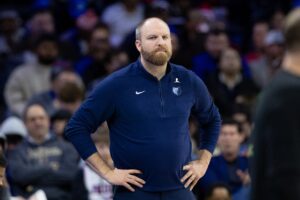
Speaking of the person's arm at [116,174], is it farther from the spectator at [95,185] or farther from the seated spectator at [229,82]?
the seated spectator at [229,82]

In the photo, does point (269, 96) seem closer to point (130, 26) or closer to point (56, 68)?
point (56, 68)

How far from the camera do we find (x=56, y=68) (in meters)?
11.8

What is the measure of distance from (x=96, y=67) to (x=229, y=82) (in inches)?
67.6

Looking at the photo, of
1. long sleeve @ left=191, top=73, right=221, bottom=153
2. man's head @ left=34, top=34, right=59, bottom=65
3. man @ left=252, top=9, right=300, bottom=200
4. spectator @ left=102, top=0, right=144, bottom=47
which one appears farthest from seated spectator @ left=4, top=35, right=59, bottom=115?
man @ left=252, top=9, right=300, bottom=200

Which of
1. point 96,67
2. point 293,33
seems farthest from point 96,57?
point 293,33

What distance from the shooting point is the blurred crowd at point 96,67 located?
9.11 m

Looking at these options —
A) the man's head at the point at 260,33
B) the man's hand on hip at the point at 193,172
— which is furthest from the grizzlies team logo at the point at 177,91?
the man's head at the point at 260,33

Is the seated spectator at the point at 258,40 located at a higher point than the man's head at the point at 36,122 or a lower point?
lower

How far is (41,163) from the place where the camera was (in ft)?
30.2

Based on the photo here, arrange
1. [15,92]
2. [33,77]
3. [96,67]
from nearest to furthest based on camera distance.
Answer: [15,92] < [33,77] < [96,67]

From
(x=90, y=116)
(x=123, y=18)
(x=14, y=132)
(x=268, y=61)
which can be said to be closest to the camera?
(x=90, y=116)

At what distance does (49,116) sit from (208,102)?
14.0 ft

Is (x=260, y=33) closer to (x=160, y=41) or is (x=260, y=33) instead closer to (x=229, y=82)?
(x=229, y=82)

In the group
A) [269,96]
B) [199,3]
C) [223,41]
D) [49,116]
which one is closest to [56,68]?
[49,116]
